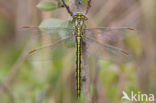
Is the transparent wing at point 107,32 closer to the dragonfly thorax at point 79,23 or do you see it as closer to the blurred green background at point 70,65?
the dragonfly thorax at point 79,23

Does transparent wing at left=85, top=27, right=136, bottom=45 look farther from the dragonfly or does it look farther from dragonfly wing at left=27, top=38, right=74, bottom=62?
dragonfly wing at left=27, top=38, right=74, bottom=62

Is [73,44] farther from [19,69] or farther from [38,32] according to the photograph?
[19,69]

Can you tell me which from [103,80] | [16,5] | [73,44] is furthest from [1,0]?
[73,44]

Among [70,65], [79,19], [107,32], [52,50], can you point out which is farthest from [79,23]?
[70,65]

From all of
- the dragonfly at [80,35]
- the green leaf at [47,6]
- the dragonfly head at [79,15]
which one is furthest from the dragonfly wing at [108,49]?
the green leaf at [47,6]

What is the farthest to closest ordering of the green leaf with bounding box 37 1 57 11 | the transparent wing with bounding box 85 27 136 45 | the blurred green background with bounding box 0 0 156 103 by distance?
the blurred green background with bounding box 0 0 156 103, the transparent wing with bounding box 85 27 136 45, the green leaf with bounding box 37 1 57 11

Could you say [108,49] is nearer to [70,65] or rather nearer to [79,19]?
[79,19]

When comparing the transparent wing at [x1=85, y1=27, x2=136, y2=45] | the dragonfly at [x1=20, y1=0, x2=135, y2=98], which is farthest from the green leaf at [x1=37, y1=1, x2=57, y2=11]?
the transparent wing at [x1=85, y1=27, x2=136, y2=45]
